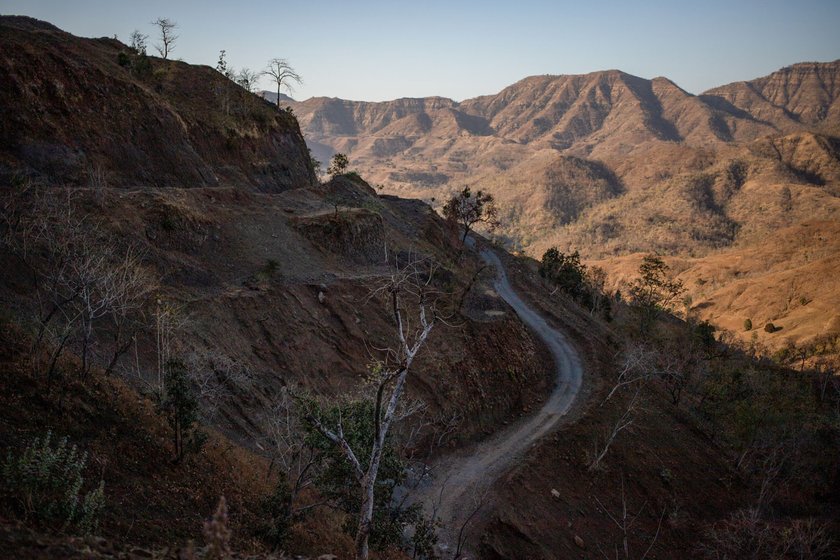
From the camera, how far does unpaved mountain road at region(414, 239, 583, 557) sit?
20.6m

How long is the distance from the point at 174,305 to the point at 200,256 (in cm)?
565

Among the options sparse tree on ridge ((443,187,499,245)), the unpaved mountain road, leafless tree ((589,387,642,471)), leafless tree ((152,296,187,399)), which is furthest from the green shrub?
sparse tree on ridge ((443,187,499,245))

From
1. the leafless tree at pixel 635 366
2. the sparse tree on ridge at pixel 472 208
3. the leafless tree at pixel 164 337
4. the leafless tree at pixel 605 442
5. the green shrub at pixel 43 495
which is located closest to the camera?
the green shrub at pixel 43 495

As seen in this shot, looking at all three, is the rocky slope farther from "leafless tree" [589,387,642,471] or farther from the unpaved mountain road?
"leafless tree" [589,387,642,471]

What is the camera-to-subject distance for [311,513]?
1554 centimetres

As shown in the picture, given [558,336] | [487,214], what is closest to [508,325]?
[558,336]

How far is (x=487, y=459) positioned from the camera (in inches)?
962

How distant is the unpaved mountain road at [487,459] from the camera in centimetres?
2062

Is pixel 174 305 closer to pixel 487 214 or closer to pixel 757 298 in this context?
pixel 487 214

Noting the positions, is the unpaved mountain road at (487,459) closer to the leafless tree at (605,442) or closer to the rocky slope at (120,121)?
the leafless tree at (605,442)

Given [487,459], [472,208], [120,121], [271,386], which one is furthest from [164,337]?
[472,208]

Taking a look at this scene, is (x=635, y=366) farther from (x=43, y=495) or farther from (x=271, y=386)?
(x=43, y=495)

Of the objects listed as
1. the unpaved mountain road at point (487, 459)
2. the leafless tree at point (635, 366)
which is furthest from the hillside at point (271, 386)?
the leafless tree at point (635, 366)

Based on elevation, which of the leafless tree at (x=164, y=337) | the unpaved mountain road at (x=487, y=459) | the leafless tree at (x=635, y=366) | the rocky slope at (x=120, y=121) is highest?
the rocky slope at (x=120, y=121)
